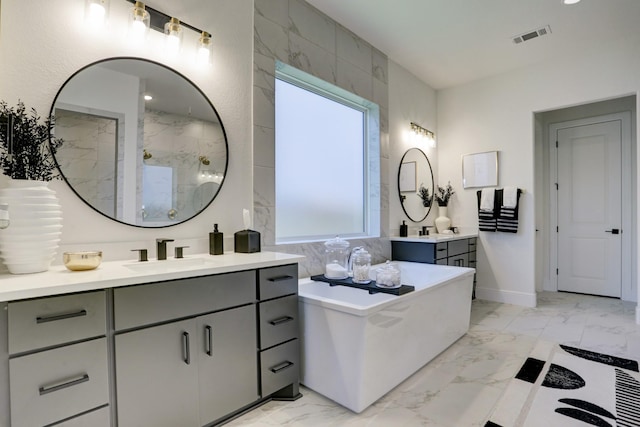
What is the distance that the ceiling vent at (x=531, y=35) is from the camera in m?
3.37

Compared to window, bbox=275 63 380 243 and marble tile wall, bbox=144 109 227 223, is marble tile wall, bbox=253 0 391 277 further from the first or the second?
marble tile wall, bbox=144 109 227 223

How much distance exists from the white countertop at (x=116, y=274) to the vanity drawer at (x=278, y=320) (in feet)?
0.78

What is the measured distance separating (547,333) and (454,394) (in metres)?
1.70

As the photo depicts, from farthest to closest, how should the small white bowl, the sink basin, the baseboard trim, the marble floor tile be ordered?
the baseboard trim < the marble floor tile < the sink basin < the small white bowl

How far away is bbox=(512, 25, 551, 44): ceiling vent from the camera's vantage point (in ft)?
11.0

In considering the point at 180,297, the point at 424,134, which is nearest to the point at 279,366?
the point at 180,297

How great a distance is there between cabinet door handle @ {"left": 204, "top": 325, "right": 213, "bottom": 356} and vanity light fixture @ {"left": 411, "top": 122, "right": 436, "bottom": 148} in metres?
3.62

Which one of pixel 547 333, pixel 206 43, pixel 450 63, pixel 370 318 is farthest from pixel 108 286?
pixel 450 63

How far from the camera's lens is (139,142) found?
1.99m

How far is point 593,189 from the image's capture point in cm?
458

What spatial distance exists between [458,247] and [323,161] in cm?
207

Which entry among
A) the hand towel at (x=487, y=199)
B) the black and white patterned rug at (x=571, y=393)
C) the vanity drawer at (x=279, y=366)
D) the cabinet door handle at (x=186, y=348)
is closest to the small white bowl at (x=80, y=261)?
the cabinet door handle at (x=186, y=348)

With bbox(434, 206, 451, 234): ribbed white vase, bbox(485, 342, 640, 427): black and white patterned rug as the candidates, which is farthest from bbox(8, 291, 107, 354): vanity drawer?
bbox(434, 206, 451, 234): ribbed white vase

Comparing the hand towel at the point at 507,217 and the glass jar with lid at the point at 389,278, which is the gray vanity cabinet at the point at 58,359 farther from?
the hand towel at the point at 507,217
